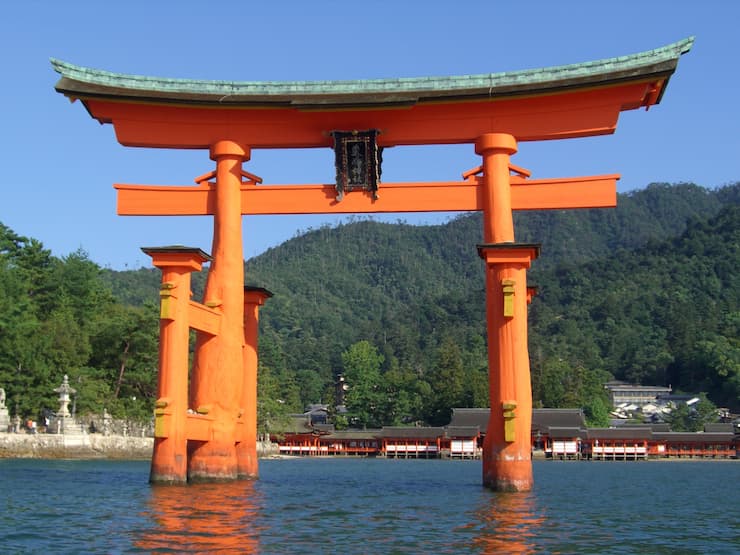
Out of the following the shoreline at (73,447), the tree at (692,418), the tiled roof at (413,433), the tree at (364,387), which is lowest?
the shoreline at (73,447)

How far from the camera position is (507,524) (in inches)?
549

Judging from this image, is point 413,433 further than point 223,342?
Yes

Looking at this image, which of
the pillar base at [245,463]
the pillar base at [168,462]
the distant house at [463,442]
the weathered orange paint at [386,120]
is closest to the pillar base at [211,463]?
the pillar base at [168,462]

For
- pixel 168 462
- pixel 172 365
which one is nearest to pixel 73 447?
pixel 168 462

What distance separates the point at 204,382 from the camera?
19734 millimetres

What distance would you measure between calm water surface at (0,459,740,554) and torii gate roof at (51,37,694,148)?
24.2 feet

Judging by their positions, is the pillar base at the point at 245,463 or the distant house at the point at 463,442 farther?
the distant house at the point at 463,442

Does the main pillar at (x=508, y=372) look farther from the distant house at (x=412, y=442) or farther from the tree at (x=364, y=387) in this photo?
the tree at (x=364, y=387)

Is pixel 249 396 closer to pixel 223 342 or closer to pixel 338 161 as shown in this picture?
pixel 223 342

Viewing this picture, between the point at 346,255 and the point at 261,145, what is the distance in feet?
535

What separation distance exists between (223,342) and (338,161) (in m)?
4.43

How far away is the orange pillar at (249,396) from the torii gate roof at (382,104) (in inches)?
145

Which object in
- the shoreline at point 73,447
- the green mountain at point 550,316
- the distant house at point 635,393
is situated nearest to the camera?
the shoreline at point 73,447

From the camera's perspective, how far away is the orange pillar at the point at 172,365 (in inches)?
707
